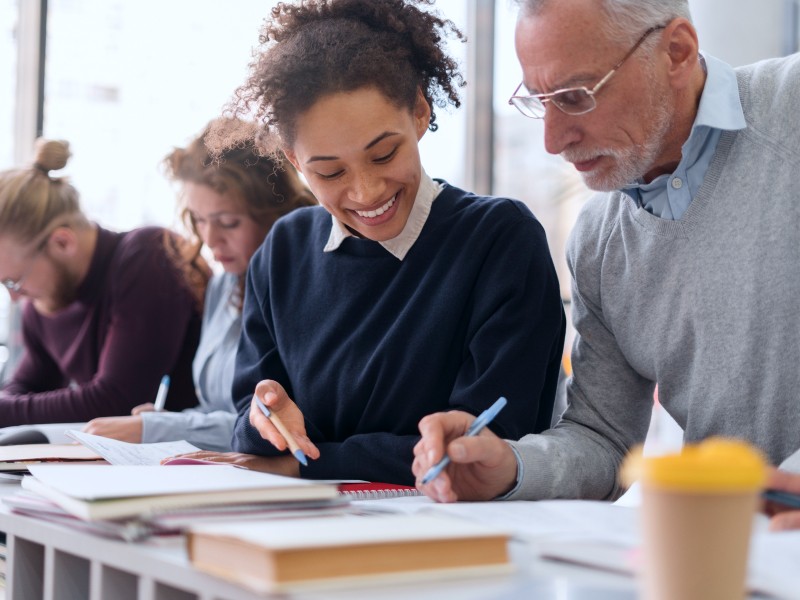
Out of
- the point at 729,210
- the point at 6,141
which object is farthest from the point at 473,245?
the point at 6,141

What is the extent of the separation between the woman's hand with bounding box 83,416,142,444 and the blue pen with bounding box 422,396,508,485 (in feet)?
2.94

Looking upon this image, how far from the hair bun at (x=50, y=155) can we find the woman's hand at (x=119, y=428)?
930 mm

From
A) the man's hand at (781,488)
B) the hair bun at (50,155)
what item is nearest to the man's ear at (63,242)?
the hair bun at (50,155)

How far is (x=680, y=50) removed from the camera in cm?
141

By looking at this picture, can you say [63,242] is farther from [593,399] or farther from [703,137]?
[703,137]

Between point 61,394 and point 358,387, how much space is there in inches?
45.4

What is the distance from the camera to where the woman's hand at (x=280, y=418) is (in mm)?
1325

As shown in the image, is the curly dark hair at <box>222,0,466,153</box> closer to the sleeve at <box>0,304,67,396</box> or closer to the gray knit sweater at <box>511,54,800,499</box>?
the gray knit sweater at <box>511,54,800,499</box>

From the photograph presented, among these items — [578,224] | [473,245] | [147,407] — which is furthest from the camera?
[147,407]

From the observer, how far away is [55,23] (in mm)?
3637

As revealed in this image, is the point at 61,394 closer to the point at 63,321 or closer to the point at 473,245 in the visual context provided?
the point at 63,321

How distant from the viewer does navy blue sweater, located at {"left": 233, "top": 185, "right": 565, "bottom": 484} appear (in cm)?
138

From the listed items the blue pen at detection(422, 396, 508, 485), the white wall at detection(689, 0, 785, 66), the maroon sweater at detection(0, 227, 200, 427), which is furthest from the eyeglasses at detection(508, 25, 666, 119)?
Result: the white wall at detection(689, 0, 785, 66)

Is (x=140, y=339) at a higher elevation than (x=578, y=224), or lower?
lower
